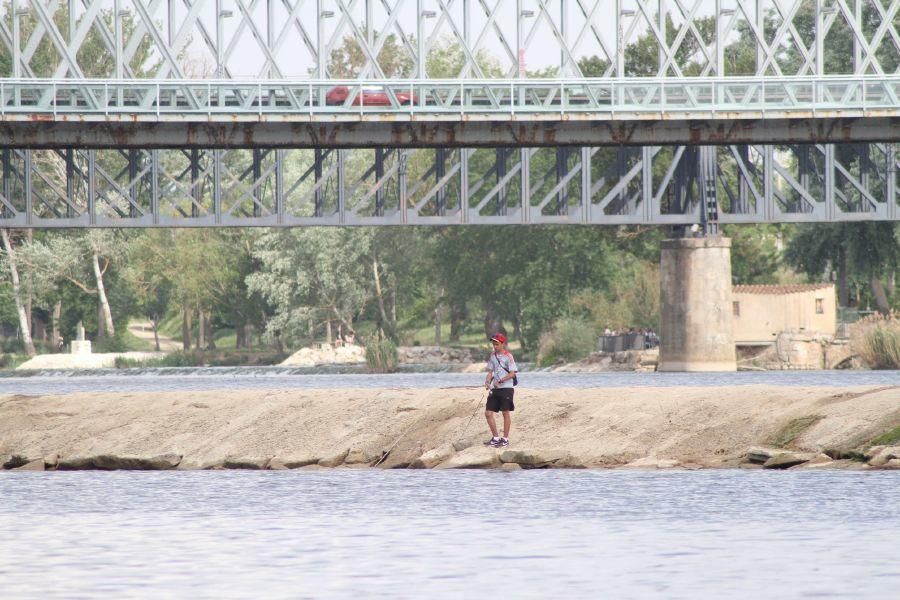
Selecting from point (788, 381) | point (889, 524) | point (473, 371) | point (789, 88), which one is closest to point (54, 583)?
point (889, 524)

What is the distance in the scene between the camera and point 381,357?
9156 cm

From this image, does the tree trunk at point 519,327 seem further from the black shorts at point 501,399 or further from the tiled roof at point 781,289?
the black shorts at point 501,399

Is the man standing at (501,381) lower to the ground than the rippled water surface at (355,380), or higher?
higher

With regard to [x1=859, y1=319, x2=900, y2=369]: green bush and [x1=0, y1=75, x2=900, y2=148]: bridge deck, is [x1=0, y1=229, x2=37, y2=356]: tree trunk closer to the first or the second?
[x1=0, y1=75, x2=900, y2=148]: bridge deck

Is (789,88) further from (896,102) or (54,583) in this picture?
(54,583)

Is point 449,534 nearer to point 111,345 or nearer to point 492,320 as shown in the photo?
point 492,320

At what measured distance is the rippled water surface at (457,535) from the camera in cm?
1897

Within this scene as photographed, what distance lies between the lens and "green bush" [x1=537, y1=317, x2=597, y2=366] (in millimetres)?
92438

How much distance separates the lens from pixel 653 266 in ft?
332

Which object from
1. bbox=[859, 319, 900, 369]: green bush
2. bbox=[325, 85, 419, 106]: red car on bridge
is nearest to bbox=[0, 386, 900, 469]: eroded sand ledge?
bbox=[325, 85, 419, 106]: red car on bridge

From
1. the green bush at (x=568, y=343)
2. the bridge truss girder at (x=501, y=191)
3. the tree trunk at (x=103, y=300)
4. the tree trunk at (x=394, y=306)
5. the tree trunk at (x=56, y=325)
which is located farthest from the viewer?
the tree trunk at (x=56, y=325)

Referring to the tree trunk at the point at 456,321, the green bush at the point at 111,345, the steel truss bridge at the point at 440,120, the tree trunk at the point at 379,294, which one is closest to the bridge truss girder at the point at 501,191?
the steel truss bridge at the point at 440,120

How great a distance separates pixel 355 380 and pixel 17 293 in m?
36.8

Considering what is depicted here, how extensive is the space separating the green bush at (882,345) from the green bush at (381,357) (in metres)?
23.0
